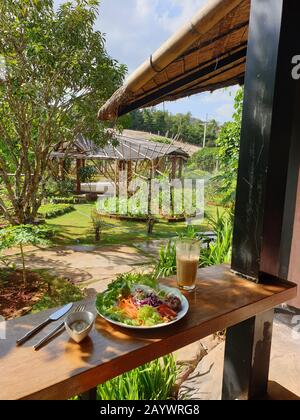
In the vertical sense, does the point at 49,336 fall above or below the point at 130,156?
below

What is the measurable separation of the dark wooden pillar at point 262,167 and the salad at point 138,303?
0.34 meters

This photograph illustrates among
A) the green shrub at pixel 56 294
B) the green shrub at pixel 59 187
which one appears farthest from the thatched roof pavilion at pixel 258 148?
the green shrub at pixel 59 187

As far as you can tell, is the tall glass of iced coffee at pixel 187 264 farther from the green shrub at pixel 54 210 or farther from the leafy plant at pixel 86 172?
the leafy plant at pixel 86 172

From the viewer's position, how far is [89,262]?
4.88m

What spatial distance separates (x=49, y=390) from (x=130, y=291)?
0.36 m

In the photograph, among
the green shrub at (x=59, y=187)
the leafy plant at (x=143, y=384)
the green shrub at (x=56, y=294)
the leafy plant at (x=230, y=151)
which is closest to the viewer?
the leafy plant at (x=143, y=384)

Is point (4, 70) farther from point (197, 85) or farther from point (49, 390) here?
point (49, 390)

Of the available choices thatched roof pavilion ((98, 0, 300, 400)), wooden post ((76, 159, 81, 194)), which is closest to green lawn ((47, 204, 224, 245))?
wooden post ((76, 159, 81, 194))

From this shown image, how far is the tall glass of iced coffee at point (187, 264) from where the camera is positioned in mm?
987

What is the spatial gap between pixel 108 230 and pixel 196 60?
5.84m

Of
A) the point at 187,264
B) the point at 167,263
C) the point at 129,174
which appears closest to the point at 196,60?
the point at 187,264

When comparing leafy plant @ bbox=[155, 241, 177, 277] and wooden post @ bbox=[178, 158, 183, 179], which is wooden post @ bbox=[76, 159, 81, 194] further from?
leafy plant @ bbox=[155, 241, 177, 277]

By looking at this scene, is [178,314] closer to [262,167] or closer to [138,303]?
[138,303]

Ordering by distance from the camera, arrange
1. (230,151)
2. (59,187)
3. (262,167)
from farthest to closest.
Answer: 1. (59,187)
2. (230,151)
3. (262,167)
